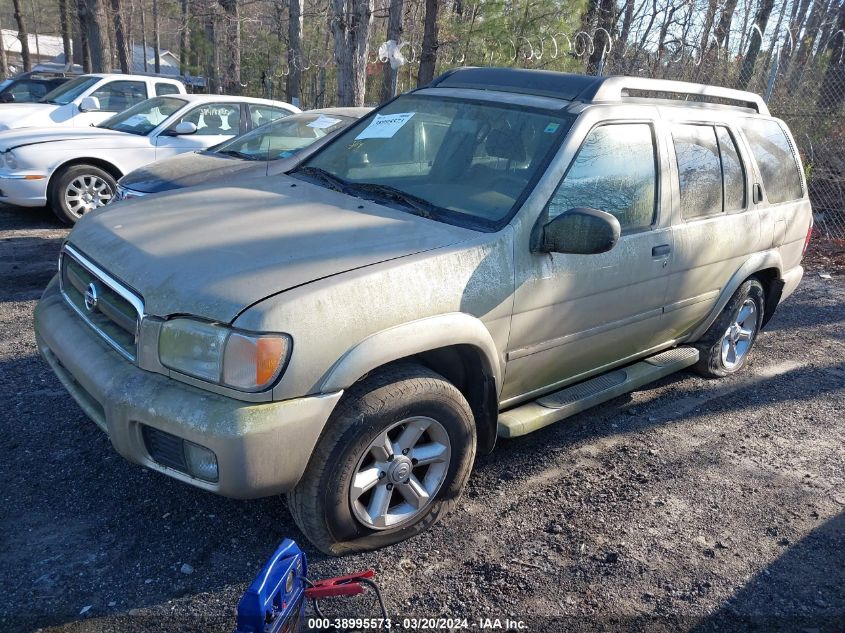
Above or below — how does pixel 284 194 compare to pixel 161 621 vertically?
above

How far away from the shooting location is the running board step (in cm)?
330

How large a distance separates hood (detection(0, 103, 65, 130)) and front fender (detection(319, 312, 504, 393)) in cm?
999

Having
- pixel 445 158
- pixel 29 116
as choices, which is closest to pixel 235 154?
pixel 445 158

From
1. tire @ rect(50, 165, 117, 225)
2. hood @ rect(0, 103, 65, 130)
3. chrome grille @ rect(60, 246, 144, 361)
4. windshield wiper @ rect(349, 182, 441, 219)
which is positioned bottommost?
tire @ rect(50, 165, 117, 225)

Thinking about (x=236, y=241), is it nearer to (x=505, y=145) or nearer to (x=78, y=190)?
(x=505, y=145)

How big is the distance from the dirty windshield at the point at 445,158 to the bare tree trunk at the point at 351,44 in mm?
7289

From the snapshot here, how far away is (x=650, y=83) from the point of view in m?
3.97

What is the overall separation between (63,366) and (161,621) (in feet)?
4.04

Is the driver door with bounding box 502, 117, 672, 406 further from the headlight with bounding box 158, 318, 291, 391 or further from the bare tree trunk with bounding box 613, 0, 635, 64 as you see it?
the bare tree trunk with bounding box 613, 0, 635, 64

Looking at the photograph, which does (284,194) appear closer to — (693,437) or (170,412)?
(170,412)

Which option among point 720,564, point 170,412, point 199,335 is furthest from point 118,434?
point 720,564

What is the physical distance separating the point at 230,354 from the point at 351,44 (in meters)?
9.71

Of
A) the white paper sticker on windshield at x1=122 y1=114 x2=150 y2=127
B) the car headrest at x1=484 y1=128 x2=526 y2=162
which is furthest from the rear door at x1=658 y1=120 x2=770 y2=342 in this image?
the white paper sticker on windshield at x1=122 y1=114 x2=150 y2=127

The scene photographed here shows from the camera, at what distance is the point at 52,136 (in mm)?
7969
